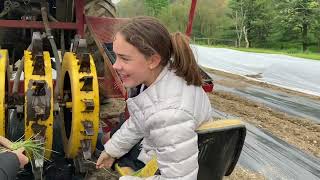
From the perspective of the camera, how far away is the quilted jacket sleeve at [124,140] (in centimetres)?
Result: 212

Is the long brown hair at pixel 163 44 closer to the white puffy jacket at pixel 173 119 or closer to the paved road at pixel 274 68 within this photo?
the white puffy jacket at pixel 173 119

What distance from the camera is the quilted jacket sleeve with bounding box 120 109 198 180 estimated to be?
5.39 feet

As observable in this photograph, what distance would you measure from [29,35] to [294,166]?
2914 mm

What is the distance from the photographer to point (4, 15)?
420 centimetres

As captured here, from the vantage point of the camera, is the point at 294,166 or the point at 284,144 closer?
the point at 294,166

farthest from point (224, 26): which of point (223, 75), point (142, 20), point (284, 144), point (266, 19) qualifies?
point (142, 20)

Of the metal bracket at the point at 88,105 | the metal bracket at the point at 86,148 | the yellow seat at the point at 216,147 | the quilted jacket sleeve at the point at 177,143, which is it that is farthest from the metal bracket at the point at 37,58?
the quilted jacket sleeve at the point at 177,143

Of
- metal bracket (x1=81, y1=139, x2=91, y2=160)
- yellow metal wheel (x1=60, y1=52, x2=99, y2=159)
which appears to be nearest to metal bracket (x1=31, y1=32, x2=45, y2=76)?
yellow metal wheel (x1=60, y1=52, x2=99, y2=159)

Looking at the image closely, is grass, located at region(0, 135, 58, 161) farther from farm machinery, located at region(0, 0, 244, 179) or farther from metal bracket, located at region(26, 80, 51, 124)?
metal bracket, located at region(26, 80, 51, 124)

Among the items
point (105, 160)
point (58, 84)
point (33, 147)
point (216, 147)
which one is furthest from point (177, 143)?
point (58, 84)

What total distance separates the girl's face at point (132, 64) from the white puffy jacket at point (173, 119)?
0.07 meters

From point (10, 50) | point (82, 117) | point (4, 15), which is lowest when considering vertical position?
point (82, 117)

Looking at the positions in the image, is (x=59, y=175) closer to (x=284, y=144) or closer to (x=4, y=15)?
(x=4, y=15)

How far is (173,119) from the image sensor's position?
5.38 ft
